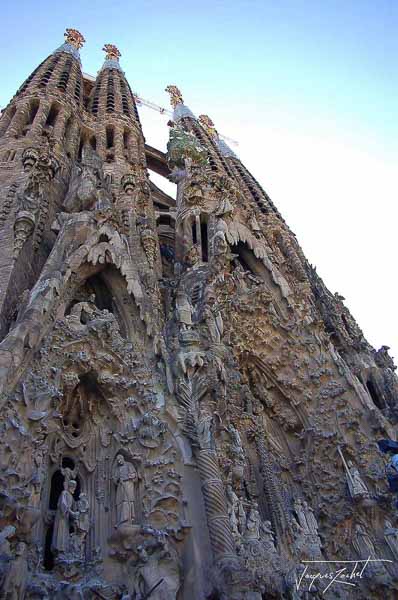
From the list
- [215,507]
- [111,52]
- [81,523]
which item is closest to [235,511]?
[215,507]

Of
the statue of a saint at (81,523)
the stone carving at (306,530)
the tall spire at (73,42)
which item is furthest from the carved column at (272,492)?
the tall spire at (73,42)

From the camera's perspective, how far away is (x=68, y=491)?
7.82 metres

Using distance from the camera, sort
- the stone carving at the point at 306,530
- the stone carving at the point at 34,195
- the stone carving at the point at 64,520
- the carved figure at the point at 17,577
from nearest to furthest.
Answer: the carved figure at the point at 17,577, the stone carving at the point at 64,520, the stone carving at the point at 306,530, the stone carving at the point at 34,195

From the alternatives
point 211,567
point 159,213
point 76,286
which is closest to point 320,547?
point 211,567

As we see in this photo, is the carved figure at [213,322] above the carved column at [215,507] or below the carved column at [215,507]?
above

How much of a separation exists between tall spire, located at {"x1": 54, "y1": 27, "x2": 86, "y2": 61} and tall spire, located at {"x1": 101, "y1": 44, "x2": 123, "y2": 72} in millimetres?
1887

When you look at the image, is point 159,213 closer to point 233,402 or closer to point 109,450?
point 233,402

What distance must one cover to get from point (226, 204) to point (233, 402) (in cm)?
679

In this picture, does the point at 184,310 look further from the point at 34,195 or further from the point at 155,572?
the point at 155,572

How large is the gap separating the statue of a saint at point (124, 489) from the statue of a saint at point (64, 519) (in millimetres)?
610

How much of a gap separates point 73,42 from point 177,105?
7.27 metres

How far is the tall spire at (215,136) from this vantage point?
105 ft

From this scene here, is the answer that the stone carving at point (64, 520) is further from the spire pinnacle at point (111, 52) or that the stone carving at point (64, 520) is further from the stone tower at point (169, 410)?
the spire pinnacle at point (111, 52)

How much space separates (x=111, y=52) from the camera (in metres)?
31.8
